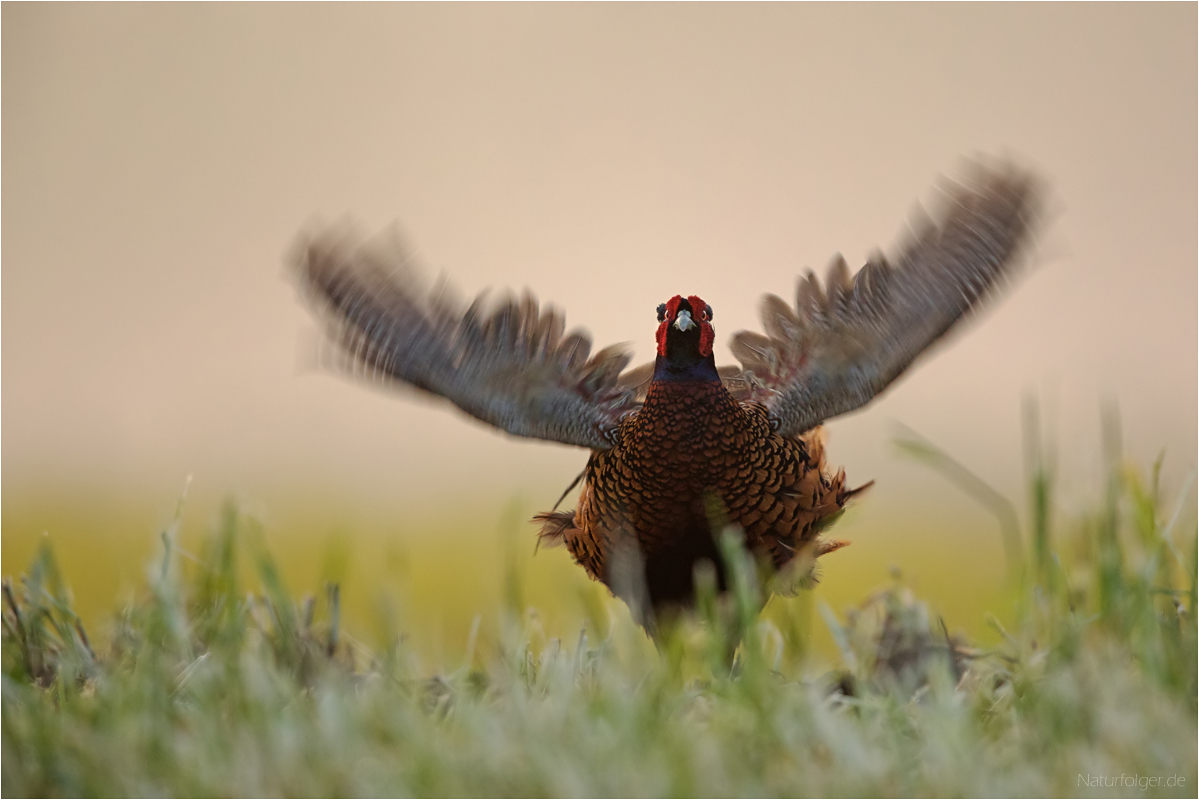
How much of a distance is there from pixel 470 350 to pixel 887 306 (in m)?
1.16

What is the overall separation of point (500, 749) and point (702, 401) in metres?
1.27

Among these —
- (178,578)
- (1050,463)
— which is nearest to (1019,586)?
(1050,463)

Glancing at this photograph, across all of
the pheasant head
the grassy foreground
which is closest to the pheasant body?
the pheasant head

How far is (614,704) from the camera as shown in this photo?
172 centimetres

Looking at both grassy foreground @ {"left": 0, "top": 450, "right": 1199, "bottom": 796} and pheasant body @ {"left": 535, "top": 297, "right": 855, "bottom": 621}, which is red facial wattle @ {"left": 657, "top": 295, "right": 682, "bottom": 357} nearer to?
pheasant body @ {"left": 535, "top": 297, "right": 855, "bottom": 621}

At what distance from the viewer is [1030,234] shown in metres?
2.72

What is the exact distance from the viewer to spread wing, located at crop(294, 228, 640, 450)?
114 inches

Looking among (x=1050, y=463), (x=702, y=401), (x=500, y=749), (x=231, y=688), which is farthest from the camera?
(x=702, y=401)

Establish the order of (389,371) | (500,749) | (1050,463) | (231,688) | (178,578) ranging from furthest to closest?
(389,371), (178,578), (1050,463), (231,688), (500,749)

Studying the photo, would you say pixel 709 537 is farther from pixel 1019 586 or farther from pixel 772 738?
pixel 772 738

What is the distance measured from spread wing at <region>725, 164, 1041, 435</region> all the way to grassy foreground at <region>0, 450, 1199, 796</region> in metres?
0.68

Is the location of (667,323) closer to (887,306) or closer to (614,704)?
(887,306)

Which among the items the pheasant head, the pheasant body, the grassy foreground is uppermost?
the pheasant head

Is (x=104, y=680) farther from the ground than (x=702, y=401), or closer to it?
closer to it
